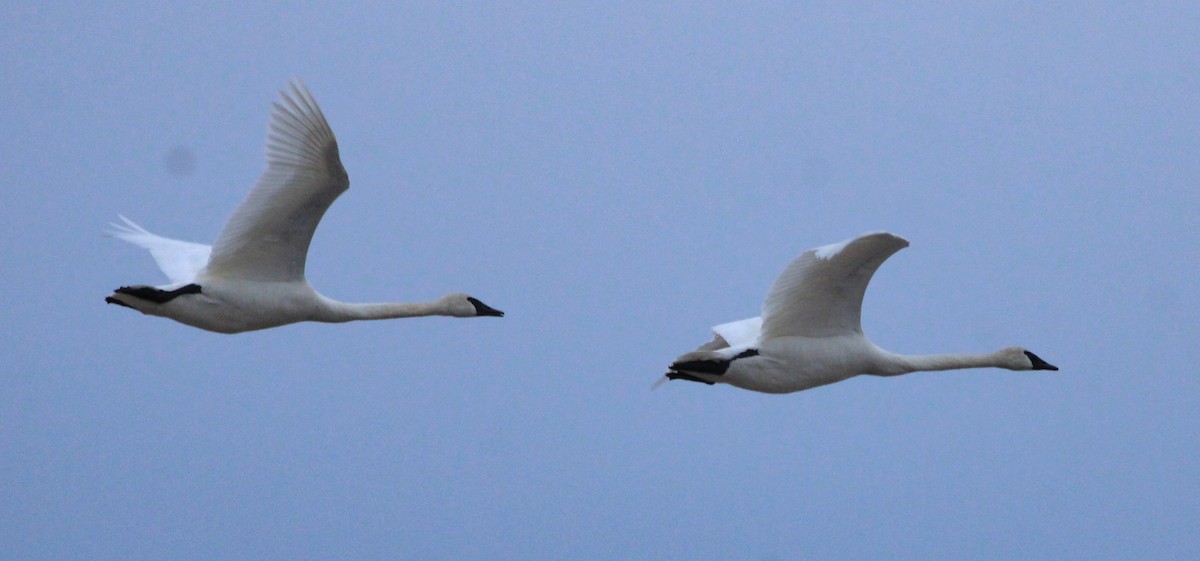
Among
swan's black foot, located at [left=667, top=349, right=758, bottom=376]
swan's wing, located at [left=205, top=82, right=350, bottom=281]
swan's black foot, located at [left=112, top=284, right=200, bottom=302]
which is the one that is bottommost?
swan's black foot, located at [left=667, top=349, right=758, bottom=376]

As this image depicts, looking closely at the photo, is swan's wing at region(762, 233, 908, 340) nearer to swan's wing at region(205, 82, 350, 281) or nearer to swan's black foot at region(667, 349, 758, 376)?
swan's black foot at region(667, 349, 758, 376)

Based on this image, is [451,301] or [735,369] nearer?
[735,369]

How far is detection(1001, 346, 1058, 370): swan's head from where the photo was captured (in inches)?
752

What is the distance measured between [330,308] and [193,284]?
134 cm

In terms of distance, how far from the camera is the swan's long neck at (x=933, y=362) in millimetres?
18266

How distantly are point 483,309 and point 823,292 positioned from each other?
3.97 meters

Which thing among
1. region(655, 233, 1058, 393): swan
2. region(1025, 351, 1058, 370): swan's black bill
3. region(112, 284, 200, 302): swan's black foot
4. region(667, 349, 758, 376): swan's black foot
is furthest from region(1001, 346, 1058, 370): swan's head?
region(112, 284, 200, 302): swan's black foot

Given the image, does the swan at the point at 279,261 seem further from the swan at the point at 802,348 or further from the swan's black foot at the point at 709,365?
the swan at the point at 802,348

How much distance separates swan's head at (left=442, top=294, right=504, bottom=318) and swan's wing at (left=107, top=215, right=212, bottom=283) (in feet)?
8.20

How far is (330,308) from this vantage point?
63.0 feet

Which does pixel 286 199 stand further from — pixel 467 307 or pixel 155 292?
pixel 467 307

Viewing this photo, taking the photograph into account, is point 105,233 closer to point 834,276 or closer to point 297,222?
point 297,222

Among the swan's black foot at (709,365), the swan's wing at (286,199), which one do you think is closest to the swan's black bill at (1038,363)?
the swan's black foot at (709,365)

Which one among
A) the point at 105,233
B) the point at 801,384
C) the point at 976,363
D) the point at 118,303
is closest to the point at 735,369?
the point at 801,384
